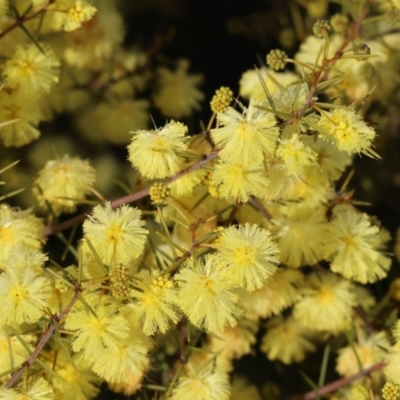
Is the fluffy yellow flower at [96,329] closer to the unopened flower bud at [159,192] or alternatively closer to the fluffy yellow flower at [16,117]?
the unopened flower bud at [159,192]

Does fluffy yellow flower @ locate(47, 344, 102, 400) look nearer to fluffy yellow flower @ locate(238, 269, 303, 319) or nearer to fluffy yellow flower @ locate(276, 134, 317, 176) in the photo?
fluffy yellow flower @ locate(238, 269, 303, 319)

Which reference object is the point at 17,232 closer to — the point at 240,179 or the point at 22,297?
the point at 22,297

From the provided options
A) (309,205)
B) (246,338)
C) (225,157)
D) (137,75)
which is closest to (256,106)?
(225,157)

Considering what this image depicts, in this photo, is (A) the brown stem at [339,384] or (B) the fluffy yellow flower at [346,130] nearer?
(B) the fluffy yellow flower at [346,130]

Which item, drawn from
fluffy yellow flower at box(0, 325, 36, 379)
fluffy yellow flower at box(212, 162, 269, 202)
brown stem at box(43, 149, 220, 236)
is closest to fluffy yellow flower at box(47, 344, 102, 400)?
fluffy yellow flower at box(0, 325, 36, 379)

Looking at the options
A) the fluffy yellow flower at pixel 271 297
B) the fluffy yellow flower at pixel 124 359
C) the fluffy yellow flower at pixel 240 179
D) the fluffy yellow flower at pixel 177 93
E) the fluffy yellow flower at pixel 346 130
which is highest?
the fluffy yellow flower at pixel 346 130

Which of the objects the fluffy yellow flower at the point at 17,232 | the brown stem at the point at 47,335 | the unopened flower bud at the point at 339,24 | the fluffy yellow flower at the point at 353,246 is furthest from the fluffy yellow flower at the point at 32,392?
the unopened flower bud at the point at 339,24

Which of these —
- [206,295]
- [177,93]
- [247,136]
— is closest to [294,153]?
[247,136]
